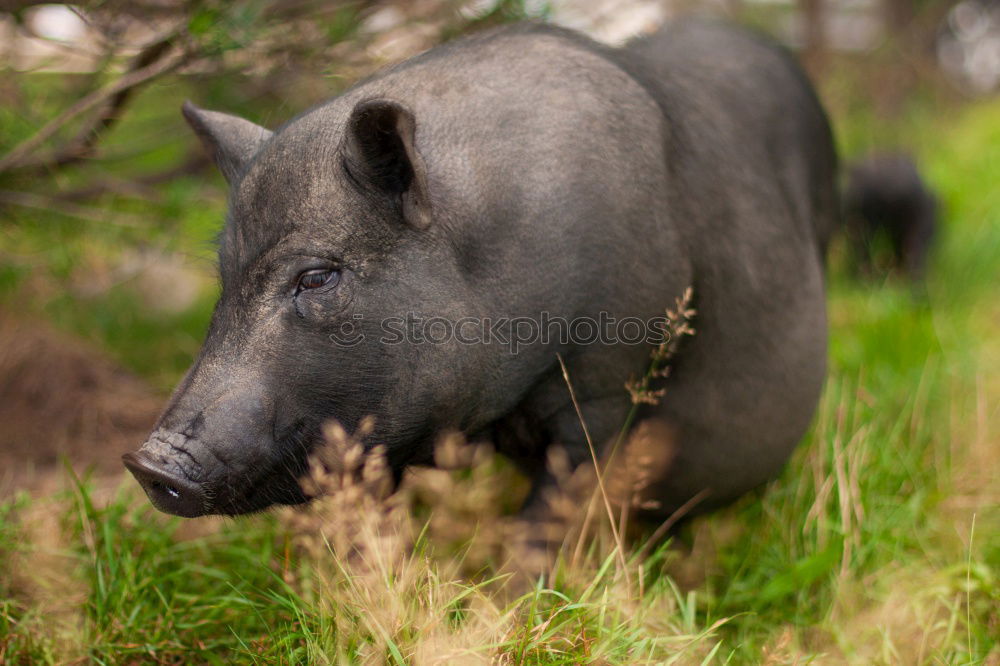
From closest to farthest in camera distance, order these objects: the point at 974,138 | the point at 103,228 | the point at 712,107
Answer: the point at 712,107, the point at 103,228, the point at 974,138

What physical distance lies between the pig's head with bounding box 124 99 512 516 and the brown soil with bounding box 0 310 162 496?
153 centimetres

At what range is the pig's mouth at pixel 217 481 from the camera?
2160mm

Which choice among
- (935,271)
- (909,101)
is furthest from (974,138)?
(935,271)

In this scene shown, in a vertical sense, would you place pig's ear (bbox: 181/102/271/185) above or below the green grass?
above

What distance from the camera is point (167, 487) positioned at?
7.20 feet

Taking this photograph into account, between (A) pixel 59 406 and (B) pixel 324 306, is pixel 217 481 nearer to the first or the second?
(B) pixel 324 306

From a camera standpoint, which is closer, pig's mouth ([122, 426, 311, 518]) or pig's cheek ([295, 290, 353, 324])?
pig's mouth ([122, 426, 311, 518])

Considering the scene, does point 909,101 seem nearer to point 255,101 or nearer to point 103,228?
point 255,101

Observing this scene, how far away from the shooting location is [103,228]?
3963 mm

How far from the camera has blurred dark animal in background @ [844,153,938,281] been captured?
17.6ft

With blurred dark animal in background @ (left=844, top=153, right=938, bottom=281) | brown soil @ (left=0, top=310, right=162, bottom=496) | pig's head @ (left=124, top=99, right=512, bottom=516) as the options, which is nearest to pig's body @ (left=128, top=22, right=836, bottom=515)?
pig's head @ (left=124, top=99, right=512, bottom=516)

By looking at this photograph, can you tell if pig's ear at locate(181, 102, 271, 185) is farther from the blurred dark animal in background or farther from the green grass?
the blurred dark animal in background

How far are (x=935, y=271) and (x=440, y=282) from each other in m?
3.90

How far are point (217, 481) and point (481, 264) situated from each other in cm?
80
